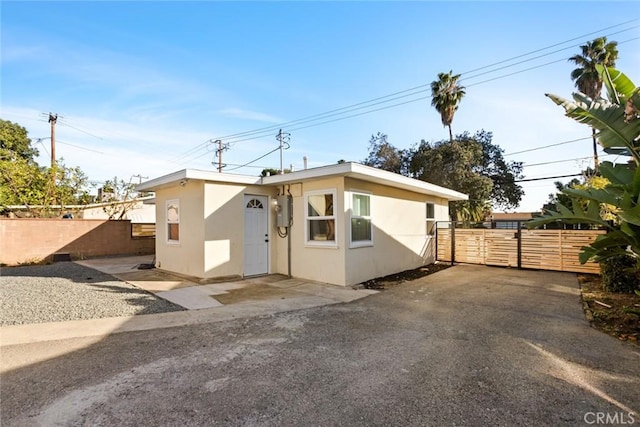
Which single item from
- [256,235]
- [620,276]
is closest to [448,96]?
[620,276]

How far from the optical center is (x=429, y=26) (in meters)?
9.07

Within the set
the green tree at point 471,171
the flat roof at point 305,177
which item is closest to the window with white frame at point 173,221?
the flat roof at point 305,177

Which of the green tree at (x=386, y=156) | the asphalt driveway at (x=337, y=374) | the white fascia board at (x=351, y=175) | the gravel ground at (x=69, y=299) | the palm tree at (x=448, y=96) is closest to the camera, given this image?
the asphalt driveway at (x=337, y=374)

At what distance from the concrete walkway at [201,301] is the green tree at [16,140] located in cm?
2724

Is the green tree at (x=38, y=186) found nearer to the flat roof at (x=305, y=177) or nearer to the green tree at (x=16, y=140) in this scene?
the flat roof at (x=305, y=177)

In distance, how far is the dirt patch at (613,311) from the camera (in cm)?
442

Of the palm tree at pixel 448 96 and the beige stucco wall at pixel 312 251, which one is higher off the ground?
the palm tree at pixel 448 96

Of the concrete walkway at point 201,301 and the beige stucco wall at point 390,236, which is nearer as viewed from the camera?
the concrete walkway at point 201,301

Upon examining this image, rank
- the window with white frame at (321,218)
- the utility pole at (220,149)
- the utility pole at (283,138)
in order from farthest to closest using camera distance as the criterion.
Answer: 1. the utility pole at (220,149)
2. the utility pole at (283,138)
3. the window with white frame at (321,218)

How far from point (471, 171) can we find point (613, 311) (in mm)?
14683

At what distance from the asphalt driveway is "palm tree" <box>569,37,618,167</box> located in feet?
59.4

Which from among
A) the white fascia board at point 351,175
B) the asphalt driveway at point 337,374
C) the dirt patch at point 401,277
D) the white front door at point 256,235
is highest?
the white fascia board at point 351,175

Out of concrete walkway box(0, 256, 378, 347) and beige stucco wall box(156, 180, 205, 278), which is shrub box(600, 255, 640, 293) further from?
beige stucco wall box(156, 180, 205, 278)

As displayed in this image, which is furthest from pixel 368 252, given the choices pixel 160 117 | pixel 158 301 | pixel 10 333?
pixel 160 117
